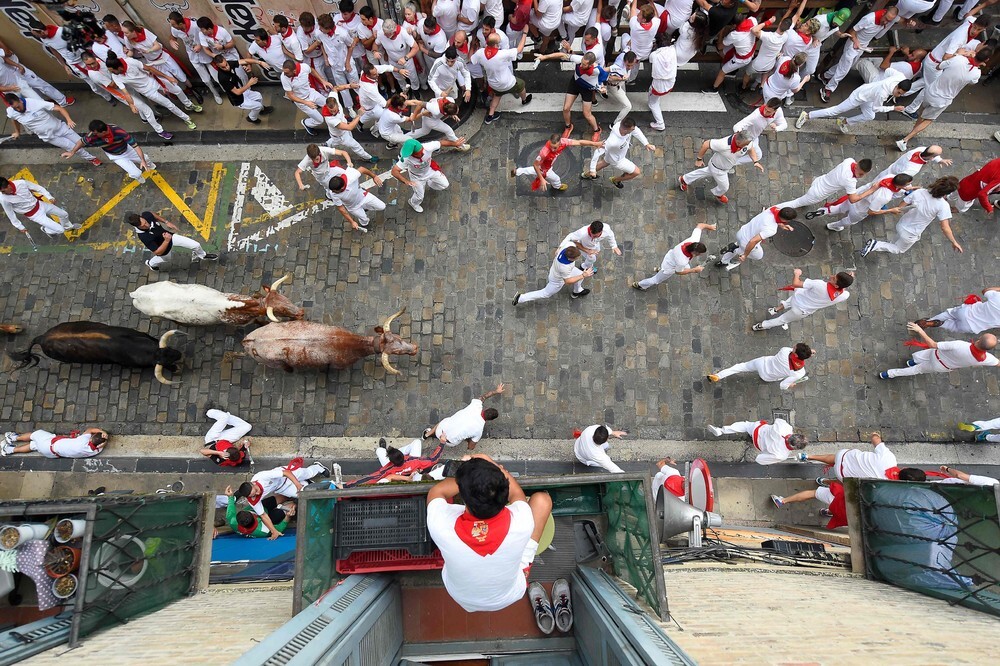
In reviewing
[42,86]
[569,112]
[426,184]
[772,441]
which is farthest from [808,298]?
[42,86]

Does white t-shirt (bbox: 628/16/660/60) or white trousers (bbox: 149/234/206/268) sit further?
white t-shirt (bbox: 628/16/660/60)

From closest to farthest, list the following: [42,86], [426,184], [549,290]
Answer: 1. [549,290]
2. [426,184]
3. [42,86]

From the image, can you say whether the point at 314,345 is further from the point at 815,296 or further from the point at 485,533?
the point at 815,296

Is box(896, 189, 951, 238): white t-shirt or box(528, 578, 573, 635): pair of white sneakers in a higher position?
box(896, 189, 951, 238): white t-shirt

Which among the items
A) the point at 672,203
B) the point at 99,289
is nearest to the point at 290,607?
the point at 99,289

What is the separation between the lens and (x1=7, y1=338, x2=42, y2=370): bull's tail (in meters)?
8.76

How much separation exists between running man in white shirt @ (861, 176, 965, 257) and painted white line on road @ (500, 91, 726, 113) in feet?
13.0

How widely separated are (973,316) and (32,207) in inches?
636

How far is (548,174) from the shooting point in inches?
373

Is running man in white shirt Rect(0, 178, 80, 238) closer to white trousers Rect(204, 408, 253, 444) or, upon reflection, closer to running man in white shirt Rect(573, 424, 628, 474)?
white trousers Rect(204, 408, 253, 444)

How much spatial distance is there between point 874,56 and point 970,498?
402 inches

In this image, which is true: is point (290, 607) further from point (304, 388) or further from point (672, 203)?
point (672, 203)

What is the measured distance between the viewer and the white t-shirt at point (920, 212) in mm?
8422

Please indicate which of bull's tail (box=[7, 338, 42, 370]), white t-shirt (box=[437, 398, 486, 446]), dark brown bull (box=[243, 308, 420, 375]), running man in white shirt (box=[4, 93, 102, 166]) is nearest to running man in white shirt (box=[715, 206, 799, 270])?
white t-shirt (box=[437, 398, 486, 446])
